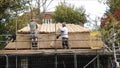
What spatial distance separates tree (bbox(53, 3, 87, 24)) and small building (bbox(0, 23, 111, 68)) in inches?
1164

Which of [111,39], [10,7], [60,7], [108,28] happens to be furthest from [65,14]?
[111,39]

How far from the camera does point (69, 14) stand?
65.0 metres

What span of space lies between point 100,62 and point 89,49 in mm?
2965

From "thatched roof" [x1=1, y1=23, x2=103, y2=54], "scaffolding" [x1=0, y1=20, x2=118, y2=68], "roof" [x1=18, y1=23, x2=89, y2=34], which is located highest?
"roof" [x1=18, y1=23, x2=89, y2=34]

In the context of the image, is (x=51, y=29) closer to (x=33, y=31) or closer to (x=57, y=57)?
(x=57, y=57)

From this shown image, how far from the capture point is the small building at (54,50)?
31969 mm

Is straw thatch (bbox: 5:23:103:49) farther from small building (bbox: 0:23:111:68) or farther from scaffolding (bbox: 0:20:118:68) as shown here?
scaffolding (bbox: 0:20:118:68)

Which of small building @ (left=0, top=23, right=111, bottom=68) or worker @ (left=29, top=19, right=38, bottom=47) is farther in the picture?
small building @ (left=0, top=23, right=111, bottom=68)

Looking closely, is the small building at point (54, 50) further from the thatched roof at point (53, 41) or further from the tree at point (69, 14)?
the tree at point (69, 14)

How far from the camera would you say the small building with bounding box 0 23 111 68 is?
32.0m

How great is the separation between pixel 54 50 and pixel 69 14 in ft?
111

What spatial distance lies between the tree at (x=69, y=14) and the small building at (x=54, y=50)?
97.0 ft

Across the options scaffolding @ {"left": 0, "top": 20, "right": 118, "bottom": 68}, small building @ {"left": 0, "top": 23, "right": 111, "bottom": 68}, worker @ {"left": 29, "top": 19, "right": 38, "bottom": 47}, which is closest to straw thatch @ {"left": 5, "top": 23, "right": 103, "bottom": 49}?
small building @ {"left": 0, "top": 23, "right": 111, "bottom": 68}

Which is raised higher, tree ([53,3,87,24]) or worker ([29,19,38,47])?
tree ([53,3,87,24])
